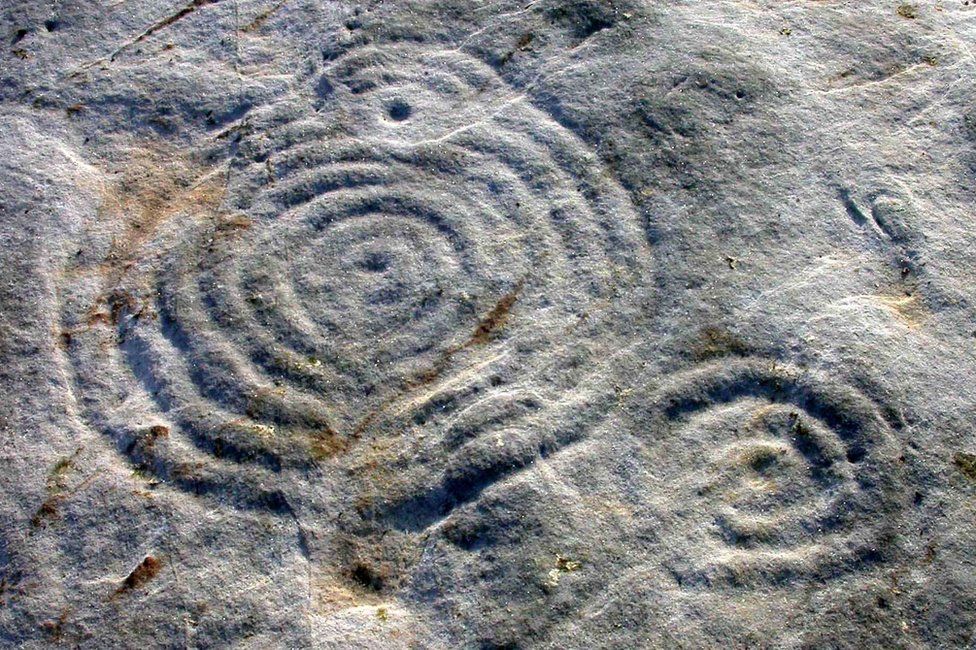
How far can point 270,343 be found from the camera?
4344 millimetres

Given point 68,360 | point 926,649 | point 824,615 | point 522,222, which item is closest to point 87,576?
point 68,360

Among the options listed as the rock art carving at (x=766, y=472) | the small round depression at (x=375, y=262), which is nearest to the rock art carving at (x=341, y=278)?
the small round depression at (x=375, y=262)

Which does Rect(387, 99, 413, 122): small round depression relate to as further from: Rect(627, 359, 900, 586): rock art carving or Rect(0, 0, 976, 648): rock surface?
Rect(627, 359, 900, 586): rock art carving

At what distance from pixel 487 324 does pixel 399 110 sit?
1.26 metres

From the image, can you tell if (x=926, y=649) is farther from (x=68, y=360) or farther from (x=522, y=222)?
(x=68, y=360)

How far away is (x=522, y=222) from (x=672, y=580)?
5.40ft

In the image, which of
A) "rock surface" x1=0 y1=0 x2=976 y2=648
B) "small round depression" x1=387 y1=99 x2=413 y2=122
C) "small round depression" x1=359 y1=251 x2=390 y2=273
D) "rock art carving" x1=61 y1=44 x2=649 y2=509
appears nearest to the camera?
"rock surface" x1=0 y1=0 x2=976 y2=648

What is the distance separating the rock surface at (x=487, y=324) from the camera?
12.3ft

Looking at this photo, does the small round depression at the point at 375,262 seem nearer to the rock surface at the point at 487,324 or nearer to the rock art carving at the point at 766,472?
the rock surface at the point at 487,324

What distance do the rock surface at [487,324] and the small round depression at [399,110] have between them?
0.5 inches

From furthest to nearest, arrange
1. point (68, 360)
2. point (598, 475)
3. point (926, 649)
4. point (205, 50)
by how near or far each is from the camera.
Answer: point (205, 50) < point (68, 360) < point (598, 475) < point (926, 649)

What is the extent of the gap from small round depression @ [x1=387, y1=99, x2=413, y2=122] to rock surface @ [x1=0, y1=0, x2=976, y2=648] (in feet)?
0.04

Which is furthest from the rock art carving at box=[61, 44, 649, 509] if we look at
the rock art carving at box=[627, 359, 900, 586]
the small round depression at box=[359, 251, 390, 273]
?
the rock art carving at box=[627, 359, 900, 586]

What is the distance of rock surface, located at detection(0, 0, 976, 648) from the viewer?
375cm
